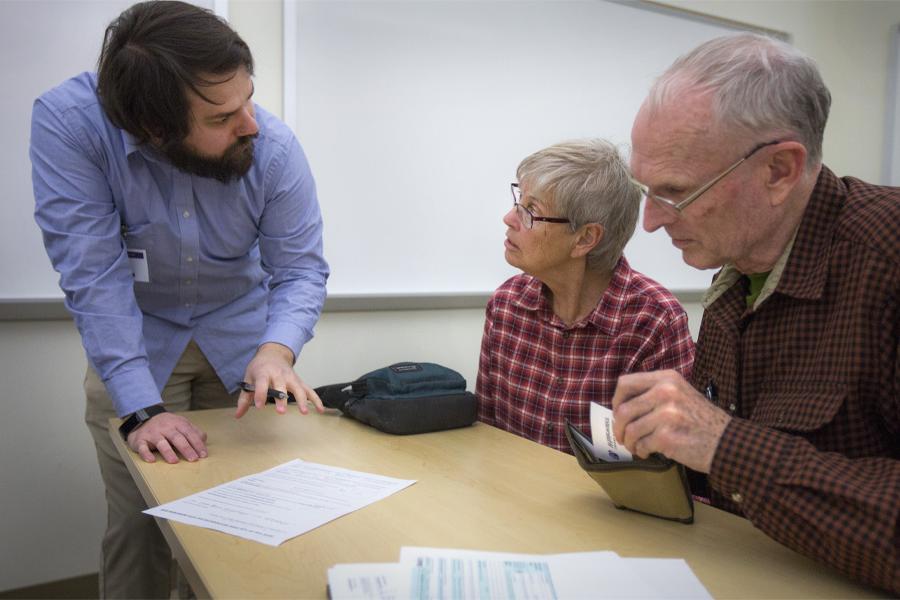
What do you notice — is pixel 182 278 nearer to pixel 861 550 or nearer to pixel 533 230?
pixel 533 230

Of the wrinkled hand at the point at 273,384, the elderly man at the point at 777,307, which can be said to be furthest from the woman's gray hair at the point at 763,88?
the wrinkled hand at the point at 273,384

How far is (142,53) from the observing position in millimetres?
1584

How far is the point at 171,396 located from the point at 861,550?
164 centimetres

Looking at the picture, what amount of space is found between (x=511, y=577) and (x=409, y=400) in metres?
0.78

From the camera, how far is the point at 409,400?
65.8 inches

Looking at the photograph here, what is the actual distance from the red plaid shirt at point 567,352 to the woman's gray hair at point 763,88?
68 centimetres

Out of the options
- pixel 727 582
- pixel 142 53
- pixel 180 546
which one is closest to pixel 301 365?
pixel 142 53

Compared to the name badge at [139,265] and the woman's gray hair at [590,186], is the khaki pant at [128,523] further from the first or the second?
the woman's gray hair at [590,186]

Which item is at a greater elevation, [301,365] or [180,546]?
[180,546]

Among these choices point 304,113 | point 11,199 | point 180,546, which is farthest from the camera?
point 304,113

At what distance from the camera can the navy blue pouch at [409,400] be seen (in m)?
1.66

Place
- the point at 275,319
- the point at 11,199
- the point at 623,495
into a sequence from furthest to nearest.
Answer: the point at 11,199, the point at 275,319, the point at 623,495

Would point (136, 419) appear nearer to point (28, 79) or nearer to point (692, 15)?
point (28, 79)

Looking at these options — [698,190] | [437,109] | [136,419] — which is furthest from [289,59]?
[698,190]
